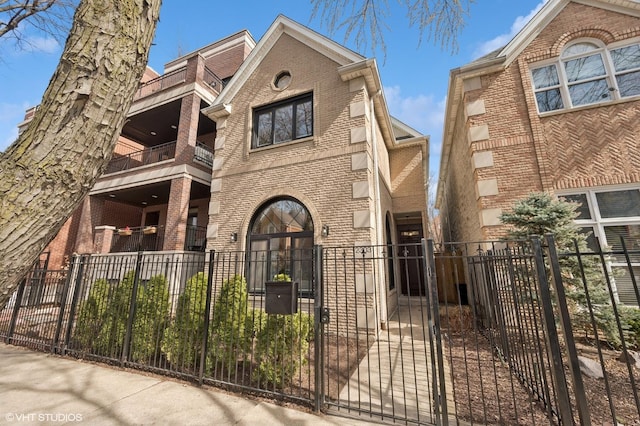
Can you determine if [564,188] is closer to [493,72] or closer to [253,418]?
[493,72]

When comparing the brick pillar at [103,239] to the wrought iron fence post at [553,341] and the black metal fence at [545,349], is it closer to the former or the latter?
the black metal fence at [545,349]

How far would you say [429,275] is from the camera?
3260 mm

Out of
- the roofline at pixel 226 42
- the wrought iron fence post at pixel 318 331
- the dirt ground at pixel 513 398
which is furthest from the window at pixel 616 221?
the roofline at pixel 226 42

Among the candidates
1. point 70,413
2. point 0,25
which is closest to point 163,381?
point 70,413

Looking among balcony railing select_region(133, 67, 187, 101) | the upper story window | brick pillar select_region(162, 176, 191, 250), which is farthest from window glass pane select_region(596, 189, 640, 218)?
balcony railing select_region(133, 67, 187, 101)

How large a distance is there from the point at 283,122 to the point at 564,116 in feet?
26.0

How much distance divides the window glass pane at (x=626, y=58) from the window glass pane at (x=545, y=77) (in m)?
1.20

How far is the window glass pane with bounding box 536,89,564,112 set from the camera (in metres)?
7.03

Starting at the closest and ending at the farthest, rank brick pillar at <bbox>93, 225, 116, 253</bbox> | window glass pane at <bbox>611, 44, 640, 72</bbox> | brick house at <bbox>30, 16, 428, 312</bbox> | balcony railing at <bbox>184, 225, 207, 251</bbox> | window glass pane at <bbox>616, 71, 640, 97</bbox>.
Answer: window glass pane at <bbox>616, 71, 640, 97</bbox> < window glass pane at <bbox>611, 44, 640, 72</bbox> < brick house at <bbox>30, 16, 428, 312</bbox> < brick pillar at <bbox>93, 225, 116, 253</bbox> < balcony railing at <bbox>184, 225, 207, 251</bbox>

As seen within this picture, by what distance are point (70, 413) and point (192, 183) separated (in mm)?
9167

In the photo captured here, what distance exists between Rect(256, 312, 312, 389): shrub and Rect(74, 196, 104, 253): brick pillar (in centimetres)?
1200

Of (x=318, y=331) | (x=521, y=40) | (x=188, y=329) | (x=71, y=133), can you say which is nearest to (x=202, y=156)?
(x=188, y=329)

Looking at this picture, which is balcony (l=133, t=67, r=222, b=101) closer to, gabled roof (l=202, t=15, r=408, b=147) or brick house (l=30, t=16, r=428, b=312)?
brick house (l=30, t=16, r=428, b=312)

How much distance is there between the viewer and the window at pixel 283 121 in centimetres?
880
